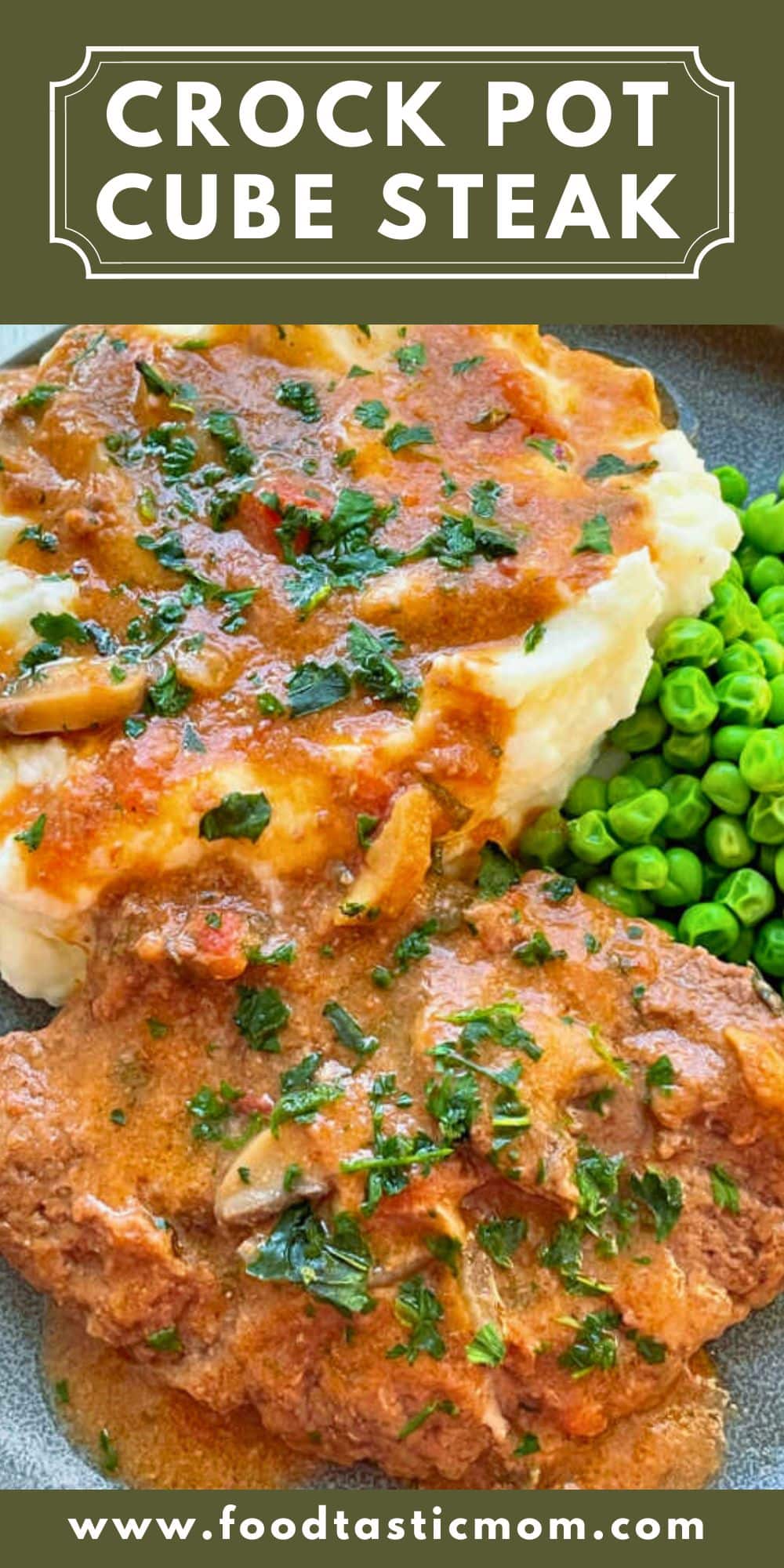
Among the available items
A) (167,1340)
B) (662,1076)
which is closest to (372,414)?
(662,1076)

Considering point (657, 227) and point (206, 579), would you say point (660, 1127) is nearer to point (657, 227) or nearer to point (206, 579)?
point (206, 579)

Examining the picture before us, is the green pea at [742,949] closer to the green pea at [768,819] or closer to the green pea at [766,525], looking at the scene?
the green pea at [768,819]

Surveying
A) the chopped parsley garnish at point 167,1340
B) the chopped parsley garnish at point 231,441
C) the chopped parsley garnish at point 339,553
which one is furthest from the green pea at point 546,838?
the chopped parsley garnish at point 167,1340

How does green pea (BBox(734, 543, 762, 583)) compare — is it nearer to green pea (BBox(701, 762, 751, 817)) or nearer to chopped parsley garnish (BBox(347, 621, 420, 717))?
green pea (BBox(701, 762, 751, 817))

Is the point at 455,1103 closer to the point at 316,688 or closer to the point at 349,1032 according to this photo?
the point at 349,1032

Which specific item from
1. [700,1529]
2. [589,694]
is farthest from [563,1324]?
[589,694]

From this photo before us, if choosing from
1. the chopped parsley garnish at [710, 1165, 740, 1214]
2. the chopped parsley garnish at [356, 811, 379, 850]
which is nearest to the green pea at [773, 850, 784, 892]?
the chopped parsley garnish at [710, 1165, 740, 1214]
